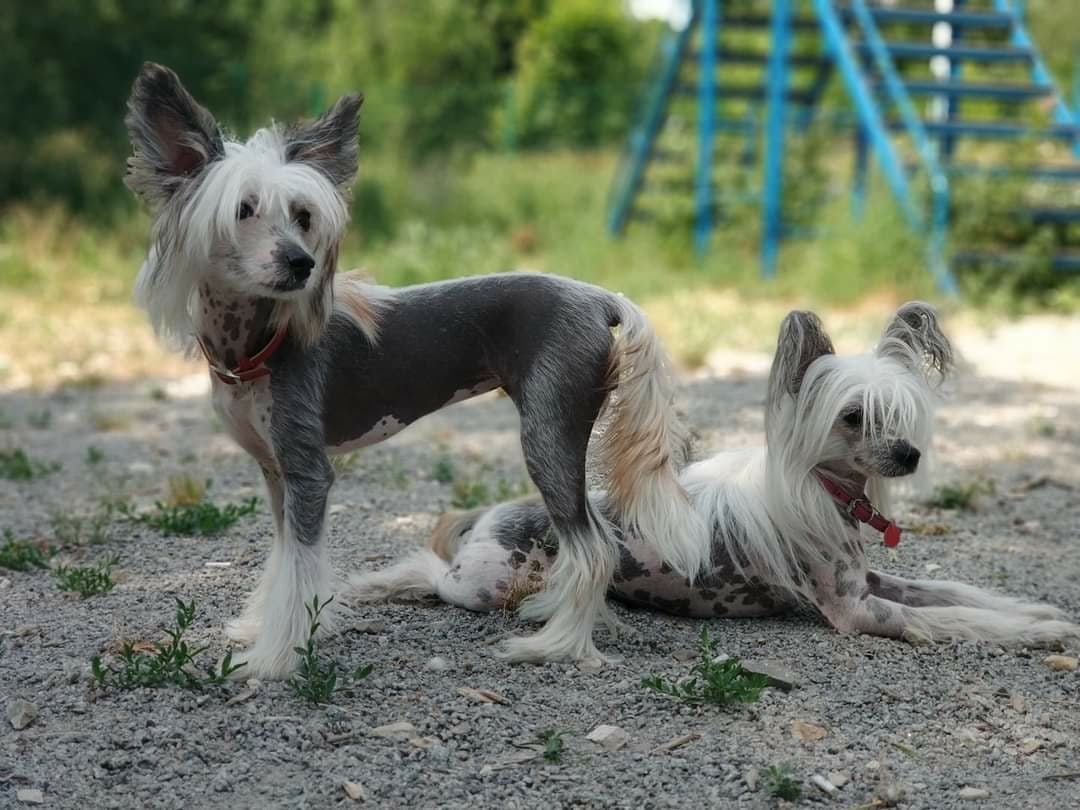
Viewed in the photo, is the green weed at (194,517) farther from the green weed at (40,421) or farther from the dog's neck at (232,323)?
the green weed at (40,421)

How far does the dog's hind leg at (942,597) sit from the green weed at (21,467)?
14.1 ft

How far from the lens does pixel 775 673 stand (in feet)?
13.0

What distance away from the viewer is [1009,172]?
12.4 meters

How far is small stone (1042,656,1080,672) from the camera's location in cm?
Answer: 427

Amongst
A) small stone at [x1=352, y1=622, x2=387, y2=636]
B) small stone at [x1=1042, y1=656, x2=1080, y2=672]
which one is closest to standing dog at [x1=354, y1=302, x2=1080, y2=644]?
small stone at [x1=1042, y1=656, x2=1080, y2=672]

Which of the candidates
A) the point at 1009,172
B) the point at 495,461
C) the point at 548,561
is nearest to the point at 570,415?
the point at 548,561

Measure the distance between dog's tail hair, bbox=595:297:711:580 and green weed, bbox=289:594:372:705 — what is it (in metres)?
0.98

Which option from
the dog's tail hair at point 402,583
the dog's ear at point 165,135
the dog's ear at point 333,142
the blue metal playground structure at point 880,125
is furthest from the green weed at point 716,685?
the blue metal playground structure at point 880,125

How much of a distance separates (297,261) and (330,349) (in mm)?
455

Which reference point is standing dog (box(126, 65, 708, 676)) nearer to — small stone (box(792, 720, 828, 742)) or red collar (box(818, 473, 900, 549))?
red collar (box(818, 473, 900, 549))

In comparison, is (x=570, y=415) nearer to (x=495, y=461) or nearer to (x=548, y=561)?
(x=548, y=561)

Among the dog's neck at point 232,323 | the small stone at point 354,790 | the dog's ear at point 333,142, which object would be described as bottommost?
the small stone at point 354,790

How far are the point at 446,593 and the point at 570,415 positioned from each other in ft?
3.22

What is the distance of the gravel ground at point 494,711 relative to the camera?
3402 millimetres
